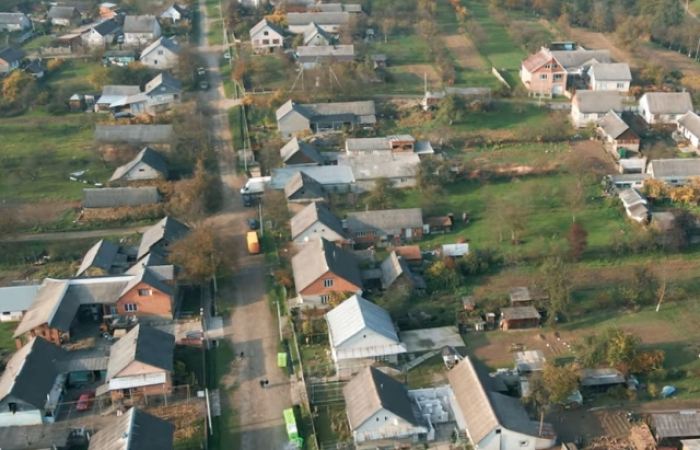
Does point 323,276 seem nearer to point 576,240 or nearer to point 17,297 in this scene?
point 576,240

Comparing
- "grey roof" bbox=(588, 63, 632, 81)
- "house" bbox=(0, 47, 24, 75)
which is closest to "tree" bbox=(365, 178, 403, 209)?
"grey roof" bbox=(588, 63, 632, 81)

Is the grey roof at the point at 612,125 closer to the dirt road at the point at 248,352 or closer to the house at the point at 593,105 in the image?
the house at the point at 593,105

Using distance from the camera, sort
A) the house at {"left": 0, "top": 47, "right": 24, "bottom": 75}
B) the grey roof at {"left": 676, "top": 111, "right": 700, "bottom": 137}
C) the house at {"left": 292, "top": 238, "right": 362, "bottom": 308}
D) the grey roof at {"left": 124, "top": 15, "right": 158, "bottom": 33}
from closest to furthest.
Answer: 1. the house at {"left": 292, "top": 238, "right": 362, "bottom": 308}
2. the grey roof at {"left": 676, "top": 111, "right": 700, "bottom": 137}
3. the house at {"left": 0, "top": 47, "right": 24, "bottom": 75}
4. the grey roof at {"left": 124, "top": 15, "right": 158, "bottom": 33}

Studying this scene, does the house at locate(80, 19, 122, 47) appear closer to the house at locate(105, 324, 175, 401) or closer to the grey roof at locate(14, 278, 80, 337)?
the grey roof at locate(14, 278, 80, 337)

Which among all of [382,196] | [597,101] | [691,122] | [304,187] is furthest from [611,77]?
[304,187]

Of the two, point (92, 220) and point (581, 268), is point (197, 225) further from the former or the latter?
point (581, 268)

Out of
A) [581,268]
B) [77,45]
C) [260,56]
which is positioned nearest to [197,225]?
[581,268]

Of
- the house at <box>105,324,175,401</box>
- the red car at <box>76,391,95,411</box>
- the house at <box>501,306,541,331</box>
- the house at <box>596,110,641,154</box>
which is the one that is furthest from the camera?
the house at <box>596,110,641,154</box>
